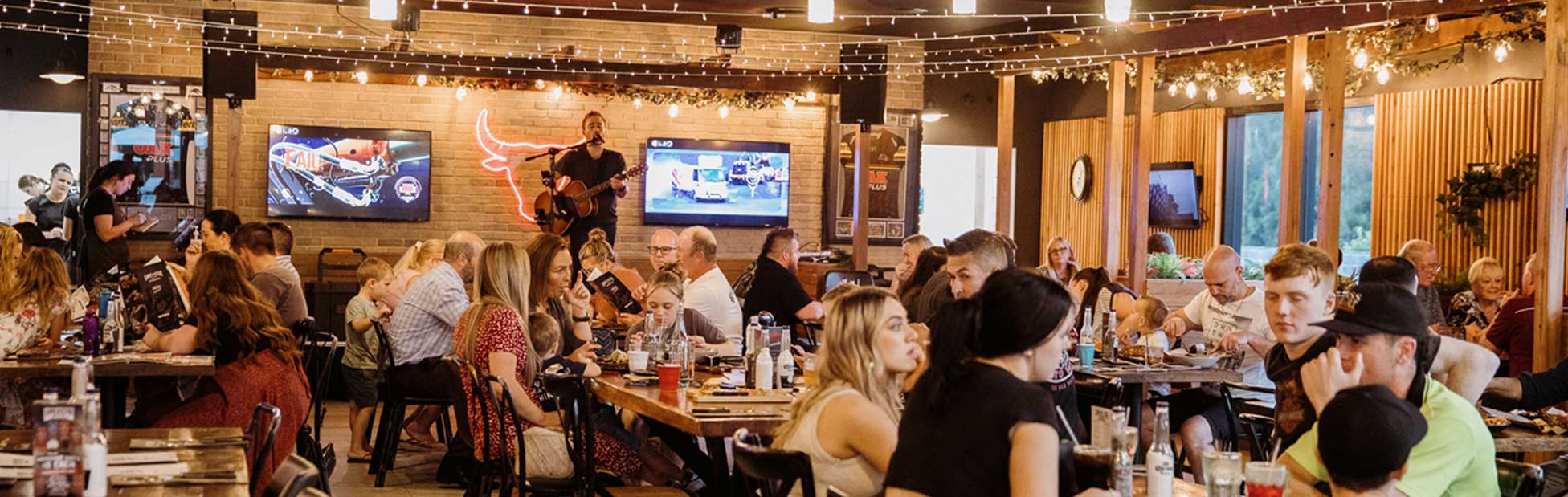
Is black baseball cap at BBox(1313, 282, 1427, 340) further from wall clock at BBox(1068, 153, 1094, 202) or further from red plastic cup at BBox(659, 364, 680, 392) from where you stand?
wall clock at BBox(1068, 153, 1094, 202)

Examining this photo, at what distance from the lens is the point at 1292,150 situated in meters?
9.77

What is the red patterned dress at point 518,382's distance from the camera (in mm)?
5598

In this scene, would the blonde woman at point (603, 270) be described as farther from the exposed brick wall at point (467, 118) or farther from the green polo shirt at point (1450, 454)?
the green polo shirt at point (1450, 454)

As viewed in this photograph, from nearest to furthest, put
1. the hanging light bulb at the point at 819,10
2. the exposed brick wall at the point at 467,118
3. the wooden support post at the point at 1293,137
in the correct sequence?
1. the hanging light bulb at the point at 819,10
2. the wooden support post at the point at 1293,137
3. the exposed brick wall at the point at 467,118

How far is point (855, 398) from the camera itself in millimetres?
3660

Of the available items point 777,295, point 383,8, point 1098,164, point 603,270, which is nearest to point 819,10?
point 777,295

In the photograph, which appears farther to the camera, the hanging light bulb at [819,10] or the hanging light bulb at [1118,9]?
the hanging light bulb at [819,10]

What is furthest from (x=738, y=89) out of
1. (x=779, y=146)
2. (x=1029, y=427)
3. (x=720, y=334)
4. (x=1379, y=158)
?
(x=1029, y=427)

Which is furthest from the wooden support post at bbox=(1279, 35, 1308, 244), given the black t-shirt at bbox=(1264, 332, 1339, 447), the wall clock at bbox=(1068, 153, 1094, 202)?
the black t-shirt at bbox=(1264, 332, 1339, 447)

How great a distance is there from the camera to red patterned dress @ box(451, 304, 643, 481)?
5598mm

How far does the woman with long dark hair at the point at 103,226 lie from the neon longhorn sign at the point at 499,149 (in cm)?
377

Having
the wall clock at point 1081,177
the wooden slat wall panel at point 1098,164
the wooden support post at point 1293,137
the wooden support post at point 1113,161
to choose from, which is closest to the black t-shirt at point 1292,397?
the wooden support post at point 1293,137

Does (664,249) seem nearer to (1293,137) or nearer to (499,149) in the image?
(1293,137)

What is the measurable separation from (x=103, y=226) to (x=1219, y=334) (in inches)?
296
